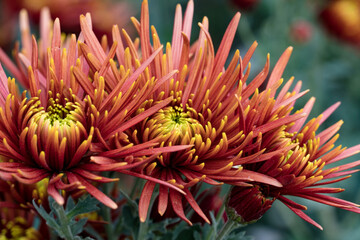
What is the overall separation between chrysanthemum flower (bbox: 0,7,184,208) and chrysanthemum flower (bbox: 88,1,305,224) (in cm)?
1

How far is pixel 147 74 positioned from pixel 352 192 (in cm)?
92

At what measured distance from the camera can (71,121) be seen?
35cm

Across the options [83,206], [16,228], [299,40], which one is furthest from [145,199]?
[299,40]

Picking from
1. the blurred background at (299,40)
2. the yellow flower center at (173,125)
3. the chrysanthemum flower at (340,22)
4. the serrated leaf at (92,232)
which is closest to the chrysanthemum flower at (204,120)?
the yellow flower center at (173,125)

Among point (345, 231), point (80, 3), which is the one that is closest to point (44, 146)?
point (80, 3)

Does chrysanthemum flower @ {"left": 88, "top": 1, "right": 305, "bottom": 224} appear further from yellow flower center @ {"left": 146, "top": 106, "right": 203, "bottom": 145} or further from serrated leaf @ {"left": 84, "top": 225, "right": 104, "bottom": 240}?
serrated leaf @ {"left": 84, "top": 225, "right": 104, "bottom": 240}

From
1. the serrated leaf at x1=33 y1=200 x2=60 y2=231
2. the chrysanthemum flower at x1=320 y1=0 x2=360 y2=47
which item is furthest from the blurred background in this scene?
the serrated leaf at x1=33 y1=200 x2=60 y2=231

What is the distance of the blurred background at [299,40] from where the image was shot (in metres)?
1.02

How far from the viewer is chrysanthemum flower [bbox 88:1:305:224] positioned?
34 cm

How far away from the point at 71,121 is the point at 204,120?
4.3 inches

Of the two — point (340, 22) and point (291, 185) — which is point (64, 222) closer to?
point (291, 185)

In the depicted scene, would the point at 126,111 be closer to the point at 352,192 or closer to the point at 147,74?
the point at 147,74

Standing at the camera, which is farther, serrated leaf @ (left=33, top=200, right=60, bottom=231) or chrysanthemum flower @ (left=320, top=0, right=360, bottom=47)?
chrysanthemum flower @ (left=320, top=0, right=360, bottom=47)

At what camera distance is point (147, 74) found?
0.37 m
